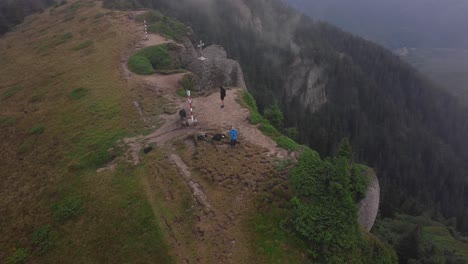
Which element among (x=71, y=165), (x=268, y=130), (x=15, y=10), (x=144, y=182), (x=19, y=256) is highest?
(x=268, y=130)

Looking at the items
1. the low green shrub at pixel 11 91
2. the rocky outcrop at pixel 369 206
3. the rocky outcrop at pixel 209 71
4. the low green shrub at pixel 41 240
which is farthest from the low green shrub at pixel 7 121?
the rocky outcrop at pixel 369 206

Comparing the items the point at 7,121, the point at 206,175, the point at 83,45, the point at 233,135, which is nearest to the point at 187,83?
the point at 233,135

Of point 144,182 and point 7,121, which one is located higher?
point 144,182

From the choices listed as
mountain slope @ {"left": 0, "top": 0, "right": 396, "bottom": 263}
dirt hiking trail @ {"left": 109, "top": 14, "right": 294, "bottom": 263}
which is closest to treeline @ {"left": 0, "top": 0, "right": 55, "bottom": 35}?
mountain slope @ {"left": 0, "top": 0, "right": 396, "bottom": 263}

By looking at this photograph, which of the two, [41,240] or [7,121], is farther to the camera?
[7,121]

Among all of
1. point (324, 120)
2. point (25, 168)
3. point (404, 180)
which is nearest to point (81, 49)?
point (25, 168)

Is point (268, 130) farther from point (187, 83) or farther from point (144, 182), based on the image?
point (187, 83)
